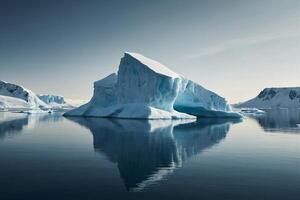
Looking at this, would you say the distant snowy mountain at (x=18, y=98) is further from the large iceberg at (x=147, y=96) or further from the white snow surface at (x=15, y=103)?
the large iceberg at (x=147, y=96)

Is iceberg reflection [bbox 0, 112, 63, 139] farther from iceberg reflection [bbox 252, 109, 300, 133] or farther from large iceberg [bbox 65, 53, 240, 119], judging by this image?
iceberg reflection [bbox 252, 109, 300, 133]

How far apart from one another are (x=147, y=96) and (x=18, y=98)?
12284 centimetres

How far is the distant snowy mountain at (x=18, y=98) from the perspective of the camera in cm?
14162

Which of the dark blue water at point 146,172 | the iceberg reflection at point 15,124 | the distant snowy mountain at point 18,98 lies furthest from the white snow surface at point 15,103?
the dark blue water at point 146,172

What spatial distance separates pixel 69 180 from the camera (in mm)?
10914

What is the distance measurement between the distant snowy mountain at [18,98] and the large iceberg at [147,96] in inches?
3311

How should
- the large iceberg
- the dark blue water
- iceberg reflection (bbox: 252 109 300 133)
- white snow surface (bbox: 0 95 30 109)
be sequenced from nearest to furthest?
the dark blue water, iceberg reflection (bbox: 252 109 300 133), the large iceberg, white snow surface (bbox: 0 95 30 109)

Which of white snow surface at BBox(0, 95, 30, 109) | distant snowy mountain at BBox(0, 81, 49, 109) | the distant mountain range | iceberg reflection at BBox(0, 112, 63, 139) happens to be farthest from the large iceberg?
white snow surface at BBox(0, 95, 30, 109)

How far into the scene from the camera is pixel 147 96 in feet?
164

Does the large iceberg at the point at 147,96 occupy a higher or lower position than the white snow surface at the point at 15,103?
lower

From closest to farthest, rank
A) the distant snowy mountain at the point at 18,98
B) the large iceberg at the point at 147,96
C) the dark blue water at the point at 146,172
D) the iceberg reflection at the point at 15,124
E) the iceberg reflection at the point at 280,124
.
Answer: the dark blue water at the point at 146,172 → the iceberg reflection at the point at 15,124 → the iceberg reflection at the point at 280,124 → the large iceberg at the point at 147,96 → the distant snowy mountain at the point at 18,98

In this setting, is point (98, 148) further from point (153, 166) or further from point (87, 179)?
point (87, 179)

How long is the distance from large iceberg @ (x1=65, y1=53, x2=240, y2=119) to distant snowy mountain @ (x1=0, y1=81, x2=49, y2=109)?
3311 inches

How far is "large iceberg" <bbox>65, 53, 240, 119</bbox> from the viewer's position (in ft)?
161
